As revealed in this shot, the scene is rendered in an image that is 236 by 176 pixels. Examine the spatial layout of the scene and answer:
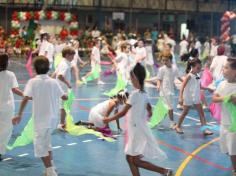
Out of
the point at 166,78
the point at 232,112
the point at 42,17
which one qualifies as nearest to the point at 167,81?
the point at 166,78

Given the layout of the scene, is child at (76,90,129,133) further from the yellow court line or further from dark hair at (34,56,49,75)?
dark hair at (34,56,49,75)

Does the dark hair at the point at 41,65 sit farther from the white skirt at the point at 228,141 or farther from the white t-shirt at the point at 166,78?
the white t-shirt at the point at 166,78

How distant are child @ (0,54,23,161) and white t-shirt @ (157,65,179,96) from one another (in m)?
3.93

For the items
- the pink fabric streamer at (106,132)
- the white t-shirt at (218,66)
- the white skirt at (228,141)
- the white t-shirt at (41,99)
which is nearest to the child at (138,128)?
the white t-shirt at (41,99)

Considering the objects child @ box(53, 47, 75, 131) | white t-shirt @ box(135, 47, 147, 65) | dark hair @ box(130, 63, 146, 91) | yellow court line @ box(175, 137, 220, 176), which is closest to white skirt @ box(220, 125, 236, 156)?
yellow court line @ box(175, 137, 220, 176)

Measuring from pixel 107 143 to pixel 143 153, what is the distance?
9.48ft

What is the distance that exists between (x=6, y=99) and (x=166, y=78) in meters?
4.19

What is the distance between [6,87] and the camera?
7711 mm

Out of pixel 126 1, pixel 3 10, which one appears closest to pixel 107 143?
pixel 3 10

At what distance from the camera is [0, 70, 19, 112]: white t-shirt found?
25.2 ft

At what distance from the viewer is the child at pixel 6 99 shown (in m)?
7.69

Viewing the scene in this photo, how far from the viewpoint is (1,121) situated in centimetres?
778

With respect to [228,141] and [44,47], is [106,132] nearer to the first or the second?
[228,141]

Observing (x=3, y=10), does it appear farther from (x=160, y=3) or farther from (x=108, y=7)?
(x=160, y=3)
